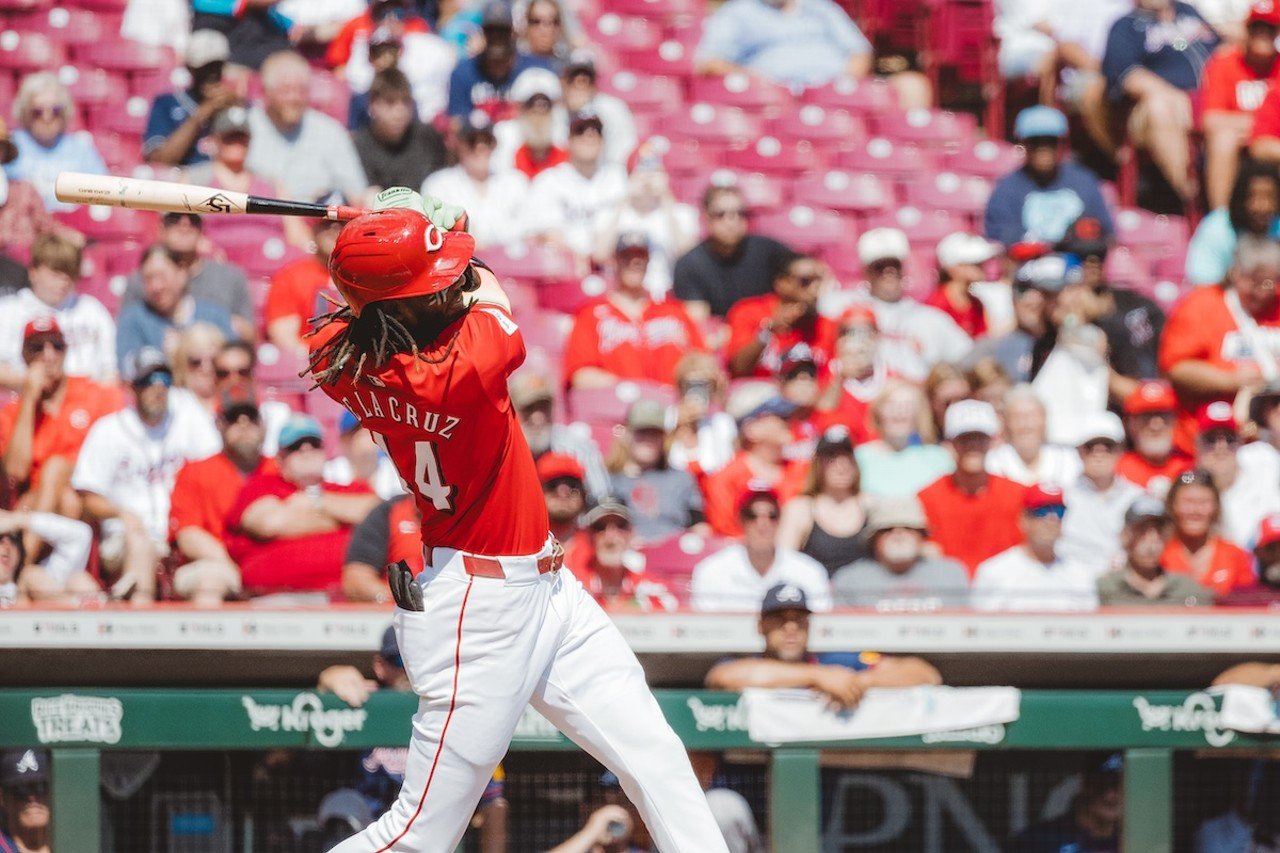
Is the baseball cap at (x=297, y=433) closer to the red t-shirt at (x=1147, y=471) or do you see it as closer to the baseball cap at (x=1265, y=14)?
the red t-shirt at (x=1147, y=471)

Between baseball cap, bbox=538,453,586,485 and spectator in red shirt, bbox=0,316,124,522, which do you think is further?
spectator in red shirt, bbox=0,316,124,522

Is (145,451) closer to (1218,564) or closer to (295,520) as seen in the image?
(295,520)

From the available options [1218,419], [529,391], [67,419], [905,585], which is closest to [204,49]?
[67,419]

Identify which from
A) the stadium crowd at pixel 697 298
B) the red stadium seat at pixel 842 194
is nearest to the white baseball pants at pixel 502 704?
the stadium crowd at pixel 697 298

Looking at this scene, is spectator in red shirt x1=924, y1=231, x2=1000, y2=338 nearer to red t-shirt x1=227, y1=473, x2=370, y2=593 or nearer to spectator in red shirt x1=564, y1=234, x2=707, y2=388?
spectator in red shirt x1=564, y1=234, x2=707, y2=388

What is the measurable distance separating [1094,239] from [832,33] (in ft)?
6.89

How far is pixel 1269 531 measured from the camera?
219 inches

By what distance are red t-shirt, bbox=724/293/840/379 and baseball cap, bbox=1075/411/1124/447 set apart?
1.02 m

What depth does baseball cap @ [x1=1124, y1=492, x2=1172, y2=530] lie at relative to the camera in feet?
18.1

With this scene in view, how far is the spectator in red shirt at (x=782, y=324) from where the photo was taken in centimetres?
698

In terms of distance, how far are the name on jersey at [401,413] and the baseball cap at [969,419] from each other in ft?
9.76

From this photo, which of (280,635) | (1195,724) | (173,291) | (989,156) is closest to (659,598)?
(280,635)

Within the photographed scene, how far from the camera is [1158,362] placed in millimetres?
7230

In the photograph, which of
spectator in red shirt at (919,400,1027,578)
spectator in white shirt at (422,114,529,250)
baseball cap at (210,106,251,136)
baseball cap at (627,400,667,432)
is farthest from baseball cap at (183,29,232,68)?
spectator in red shirt at (919,400,1027,578)
